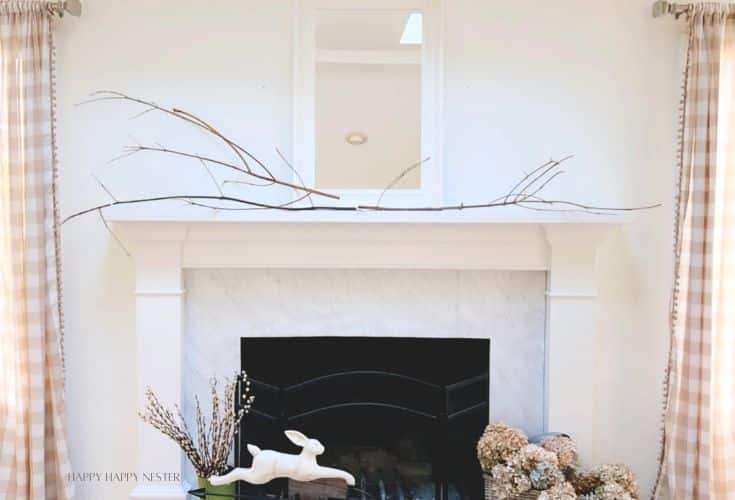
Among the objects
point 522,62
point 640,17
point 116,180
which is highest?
point 640,17

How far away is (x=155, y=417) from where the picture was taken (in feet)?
6.42

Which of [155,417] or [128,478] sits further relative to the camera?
[128,478]

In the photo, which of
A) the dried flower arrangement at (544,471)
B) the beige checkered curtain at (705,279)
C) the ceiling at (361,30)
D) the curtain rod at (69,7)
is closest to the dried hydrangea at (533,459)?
the dried flower arrangement at (544,471)

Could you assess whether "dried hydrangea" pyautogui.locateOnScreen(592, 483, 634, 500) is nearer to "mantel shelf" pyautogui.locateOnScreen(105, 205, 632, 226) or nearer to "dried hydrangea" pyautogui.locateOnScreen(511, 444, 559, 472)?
"dried hydrangea" pyautogui.locateOnScreen(511, 444, 559, 472)

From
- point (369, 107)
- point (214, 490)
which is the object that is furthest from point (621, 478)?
point (369, 107)

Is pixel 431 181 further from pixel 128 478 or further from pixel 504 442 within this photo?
pixel 128 478

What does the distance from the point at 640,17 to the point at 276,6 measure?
4.35ft

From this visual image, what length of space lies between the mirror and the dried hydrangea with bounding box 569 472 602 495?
45.2 inches

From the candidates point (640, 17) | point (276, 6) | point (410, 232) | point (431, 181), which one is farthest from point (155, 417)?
point (640, 17)

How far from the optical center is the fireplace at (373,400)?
7.04 ft

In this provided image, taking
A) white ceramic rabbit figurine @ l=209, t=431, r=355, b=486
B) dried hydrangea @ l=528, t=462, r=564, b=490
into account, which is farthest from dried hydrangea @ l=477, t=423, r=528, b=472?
white ceramic rabbit figurine @ l=209, t=431, r=355, b=486

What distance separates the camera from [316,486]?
6.83ft

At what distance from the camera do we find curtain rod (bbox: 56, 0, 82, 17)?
1986 mm

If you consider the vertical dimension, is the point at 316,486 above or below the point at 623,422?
below
